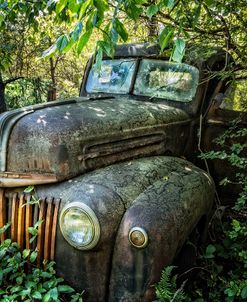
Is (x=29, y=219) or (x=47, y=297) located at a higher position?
(x=29, y=219)

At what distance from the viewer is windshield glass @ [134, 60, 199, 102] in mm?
3385

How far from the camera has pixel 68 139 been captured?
2244mm

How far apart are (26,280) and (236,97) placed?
283 centimetres

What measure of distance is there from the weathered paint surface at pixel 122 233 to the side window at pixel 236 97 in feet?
5.63

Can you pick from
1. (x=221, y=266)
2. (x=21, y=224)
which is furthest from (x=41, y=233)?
(x=221, y=266)

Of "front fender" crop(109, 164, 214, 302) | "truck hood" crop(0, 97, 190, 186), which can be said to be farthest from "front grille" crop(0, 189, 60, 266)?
"front fender" crop(109, 164, 214, 302)

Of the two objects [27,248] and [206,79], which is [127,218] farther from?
[206,79]

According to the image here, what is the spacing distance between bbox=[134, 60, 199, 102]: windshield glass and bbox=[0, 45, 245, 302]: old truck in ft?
1.40

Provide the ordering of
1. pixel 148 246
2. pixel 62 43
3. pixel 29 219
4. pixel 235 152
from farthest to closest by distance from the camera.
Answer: pixel 235 152 → pixel 29 219 → pixel 148 246 → pixel 62 43

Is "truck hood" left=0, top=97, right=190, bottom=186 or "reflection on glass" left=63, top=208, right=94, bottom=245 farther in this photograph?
"truck hood" left=0, top=97, right=190, bottom=186

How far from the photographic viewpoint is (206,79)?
333 centimetres

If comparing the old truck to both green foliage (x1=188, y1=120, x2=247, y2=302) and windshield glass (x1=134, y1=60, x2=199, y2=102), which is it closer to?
green foliage (x1=188, y1=120, x2=247, y2=302)

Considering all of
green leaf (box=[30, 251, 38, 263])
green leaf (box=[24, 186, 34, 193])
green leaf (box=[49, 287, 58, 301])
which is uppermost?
green leaf (box=[24, 186, 34, 193])

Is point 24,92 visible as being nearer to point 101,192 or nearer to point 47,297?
point 101,192
